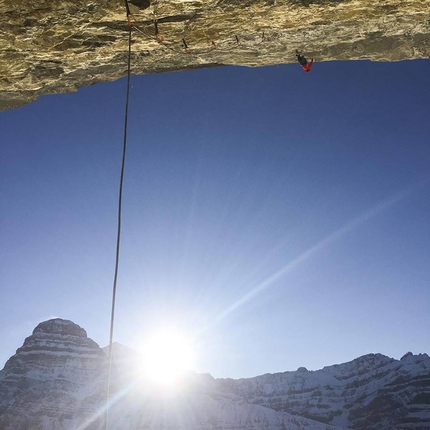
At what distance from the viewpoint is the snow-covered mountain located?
122 m

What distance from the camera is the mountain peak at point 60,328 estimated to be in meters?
185

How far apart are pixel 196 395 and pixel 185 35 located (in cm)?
15576

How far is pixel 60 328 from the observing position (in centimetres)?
18938

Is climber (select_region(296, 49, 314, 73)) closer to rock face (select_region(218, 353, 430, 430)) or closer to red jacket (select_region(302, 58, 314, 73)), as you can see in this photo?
red jacket (select_region(302, 58, 314, 73))

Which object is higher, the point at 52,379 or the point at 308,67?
the point at 308,67

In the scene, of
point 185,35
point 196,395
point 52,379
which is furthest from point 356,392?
point 185,35

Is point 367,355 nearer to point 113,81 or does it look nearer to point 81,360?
point 81,360

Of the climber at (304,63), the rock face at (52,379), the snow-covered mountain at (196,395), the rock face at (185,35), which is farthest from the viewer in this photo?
the snow-covered mountain at (196,395)

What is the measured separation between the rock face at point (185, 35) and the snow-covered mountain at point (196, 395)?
125 metres

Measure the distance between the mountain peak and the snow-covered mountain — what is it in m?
0.47

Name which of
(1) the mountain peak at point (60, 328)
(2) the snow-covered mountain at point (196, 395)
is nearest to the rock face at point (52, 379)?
(1) the mountain peak at point (60, 328)

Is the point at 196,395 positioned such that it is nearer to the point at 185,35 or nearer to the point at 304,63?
the point at 304,63

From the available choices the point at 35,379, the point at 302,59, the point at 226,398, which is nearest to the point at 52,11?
the point at 302,59

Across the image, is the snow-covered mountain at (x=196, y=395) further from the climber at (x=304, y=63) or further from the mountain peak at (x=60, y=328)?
the climber at (x=304, y=63)
